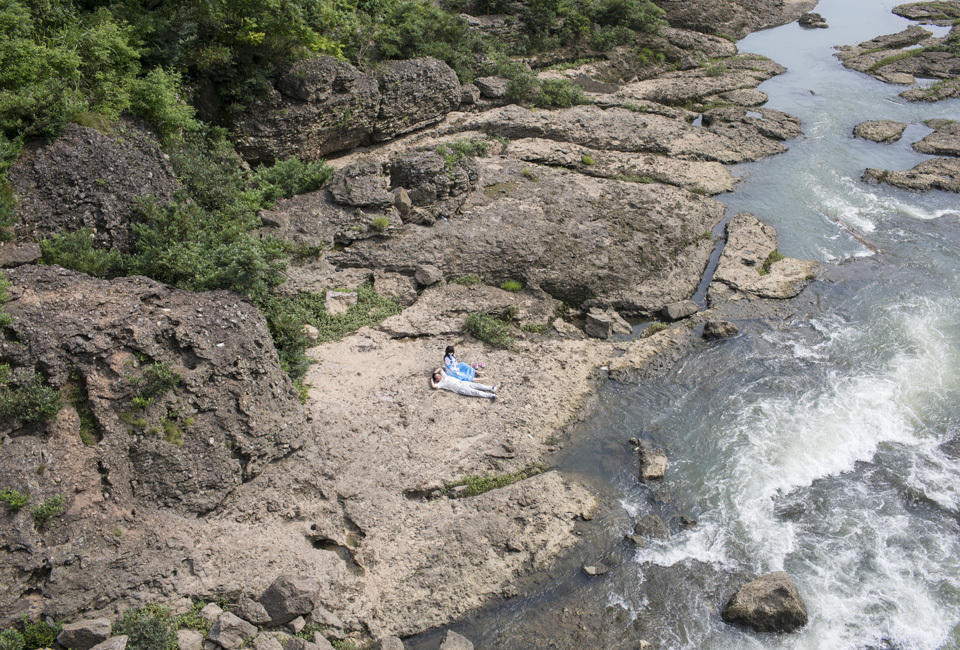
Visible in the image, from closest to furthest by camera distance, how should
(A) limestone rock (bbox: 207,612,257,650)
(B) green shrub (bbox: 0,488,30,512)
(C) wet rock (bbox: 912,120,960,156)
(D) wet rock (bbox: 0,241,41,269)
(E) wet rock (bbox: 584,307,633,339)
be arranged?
(B) green shrub (bbox: 0,488,30,512) < (A) limestone rock (bbox: 207,612,257,650) < (D) wet rock (bbox: 0,241,41,269) < (E) wet rock (bbox: 584,307,633,339) < (C) wet rock (bbox: 912,120,960,156)

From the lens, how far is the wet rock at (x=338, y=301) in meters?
20.8

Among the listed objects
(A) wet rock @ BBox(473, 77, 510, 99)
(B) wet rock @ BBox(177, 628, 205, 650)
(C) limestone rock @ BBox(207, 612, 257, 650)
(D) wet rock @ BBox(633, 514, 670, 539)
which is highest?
(A) wet rock @ BBox(473, 77, 510, 99)

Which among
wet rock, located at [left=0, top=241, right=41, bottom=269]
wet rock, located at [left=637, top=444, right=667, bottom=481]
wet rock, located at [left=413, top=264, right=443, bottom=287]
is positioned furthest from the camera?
wet rock, located at [left=413, top=264, right=443, bottom=287]

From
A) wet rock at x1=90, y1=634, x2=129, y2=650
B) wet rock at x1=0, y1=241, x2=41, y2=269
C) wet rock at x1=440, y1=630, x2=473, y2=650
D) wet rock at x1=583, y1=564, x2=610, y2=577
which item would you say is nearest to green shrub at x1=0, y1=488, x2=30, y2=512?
wet rock at x1=90, y1=634, x2=129, y2=650

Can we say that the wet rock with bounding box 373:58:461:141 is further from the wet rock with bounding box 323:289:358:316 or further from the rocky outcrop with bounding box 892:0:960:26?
the rocky outcrop with bounding box 892:0:960:26

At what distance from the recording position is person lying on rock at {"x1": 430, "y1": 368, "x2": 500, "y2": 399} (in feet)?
61.7

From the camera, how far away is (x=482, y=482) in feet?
54.7

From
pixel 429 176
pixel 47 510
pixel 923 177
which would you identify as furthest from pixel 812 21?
pixel 47 510

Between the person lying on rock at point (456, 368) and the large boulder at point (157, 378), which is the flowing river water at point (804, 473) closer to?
the person lying on rock at point (456, 368)

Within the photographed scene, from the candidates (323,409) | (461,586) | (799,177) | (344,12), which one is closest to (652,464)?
(461,586)

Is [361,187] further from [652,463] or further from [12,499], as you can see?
[12,499]

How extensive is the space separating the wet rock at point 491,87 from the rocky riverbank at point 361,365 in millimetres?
4105

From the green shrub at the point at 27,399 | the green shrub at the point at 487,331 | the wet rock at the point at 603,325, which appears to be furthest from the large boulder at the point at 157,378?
the wet rock at the point at 603,325

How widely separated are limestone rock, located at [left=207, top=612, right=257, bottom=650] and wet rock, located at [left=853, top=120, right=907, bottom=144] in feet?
122
